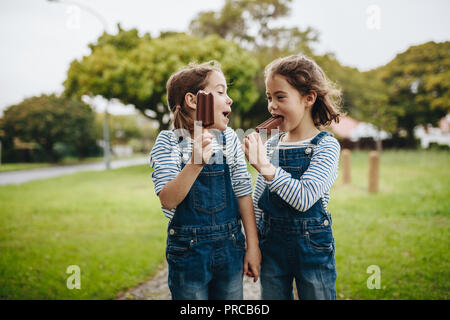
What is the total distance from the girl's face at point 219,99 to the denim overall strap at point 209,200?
18cm

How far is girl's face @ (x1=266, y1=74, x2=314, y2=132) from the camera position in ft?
5.45

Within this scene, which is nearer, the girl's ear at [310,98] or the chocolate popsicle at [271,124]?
the chocolate popsicle at [271,124]

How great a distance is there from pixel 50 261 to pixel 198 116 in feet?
12.8

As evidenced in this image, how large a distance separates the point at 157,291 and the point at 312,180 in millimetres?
2594

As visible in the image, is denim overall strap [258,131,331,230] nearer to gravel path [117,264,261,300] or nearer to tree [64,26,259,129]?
gravel path [117,264,261,300]

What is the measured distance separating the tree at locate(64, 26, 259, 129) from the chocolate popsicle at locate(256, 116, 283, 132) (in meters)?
10.00

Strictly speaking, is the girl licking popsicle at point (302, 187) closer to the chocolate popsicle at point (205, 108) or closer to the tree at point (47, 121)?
the chocolate popsicle at point (205, 108)

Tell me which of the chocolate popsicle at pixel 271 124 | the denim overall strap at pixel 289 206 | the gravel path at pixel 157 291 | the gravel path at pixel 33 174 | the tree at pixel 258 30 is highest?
the tree at pixel 258 30

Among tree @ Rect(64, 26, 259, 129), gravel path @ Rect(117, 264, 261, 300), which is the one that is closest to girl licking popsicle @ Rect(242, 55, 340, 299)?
gravel path @ Rect(117, 264, 261, 300)

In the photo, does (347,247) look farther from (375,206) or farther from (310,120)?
(310,120)

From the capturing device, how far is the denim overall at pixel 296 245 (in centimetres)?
163

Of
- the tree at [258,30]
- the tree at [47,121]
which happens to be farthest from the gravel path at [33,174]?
the tree at [258,30]

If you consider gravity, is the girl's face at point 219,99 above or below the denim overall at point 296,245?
above

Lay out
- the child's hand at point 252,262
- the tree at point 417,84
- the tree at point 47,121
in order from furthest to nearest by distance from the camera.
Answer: the tree at point 47,121
the tree at point 417,84
the child's hand at point 252,262
